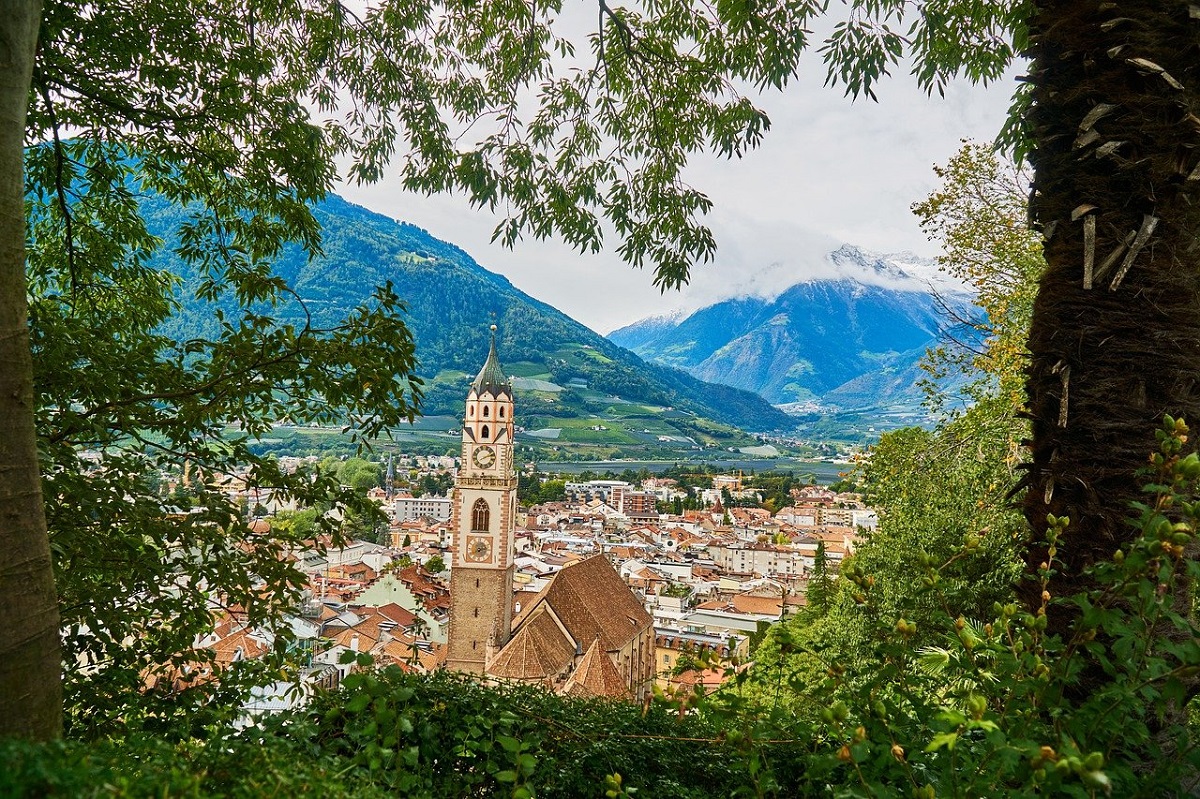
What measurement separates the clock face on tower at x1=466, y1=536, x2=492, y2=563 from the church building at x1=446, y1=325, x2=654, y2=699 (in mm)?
34

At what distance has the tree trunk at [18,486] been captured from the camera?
4.70ft

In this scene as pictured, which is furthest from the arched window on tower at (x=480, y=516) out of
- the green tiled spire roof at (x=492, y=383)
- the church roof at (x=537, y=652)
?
the green tiled spire roof at (x=492, y=383)

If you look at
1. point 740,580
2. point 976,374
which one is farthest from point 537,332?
point 976,374

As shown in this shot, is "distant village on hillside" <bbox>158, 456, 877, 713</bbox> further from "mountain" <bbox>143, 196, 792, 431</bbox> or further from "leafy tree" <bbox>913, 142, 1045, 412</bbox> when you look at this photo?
"mountain" <bbox>143, 196, 792, 431</bbox>

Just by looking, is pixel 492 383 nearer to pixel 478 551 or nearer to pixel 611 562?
pixel 478 551

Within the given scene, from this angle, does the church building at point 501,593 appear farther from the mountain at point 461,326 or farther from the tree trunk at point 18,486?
the mountain at point 461,326

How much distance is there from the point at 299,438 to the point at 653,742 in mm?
87766

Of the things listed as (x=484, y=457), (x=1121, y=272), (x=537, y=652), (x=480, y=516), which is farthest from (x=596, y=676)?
(x=1121, y=272)

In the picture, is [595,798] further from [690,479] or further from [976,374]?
[690,479]

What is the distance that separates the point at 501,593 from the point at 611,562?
38.0 ft

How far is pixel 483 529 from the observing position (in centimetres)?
2359

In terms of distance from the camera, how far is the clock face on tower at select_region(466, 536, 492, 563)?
2309cm

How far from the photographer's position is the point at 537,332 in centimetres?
14075

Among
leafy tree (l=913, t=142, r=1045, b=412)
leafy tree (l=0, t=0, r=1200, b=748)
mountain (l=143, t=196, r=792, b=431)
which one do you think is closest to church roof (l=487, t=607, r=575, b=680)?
leafy tree (l=913, t=142, r=1045, b=412)
